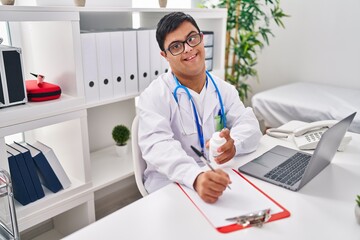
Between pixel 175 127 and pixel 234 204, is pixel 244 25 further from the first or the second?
pixel 234 204

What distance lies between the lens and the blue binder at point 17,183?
1432mm

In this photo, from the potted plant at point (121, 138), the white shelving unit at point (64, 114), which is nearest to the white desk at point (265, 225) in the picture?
the white shelving unit at point (64, 114)

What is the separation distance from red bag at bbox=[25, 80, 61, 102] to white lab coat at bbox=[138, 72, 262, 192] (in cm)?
45

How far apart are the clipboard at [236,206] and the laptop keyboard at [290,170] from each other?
10cm

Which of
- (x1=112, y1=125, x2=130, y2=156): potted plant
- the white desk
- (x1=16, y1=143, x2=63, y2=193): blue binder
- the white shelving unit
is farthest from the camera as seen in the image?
(x1=112, y1=125, x2=130, y2=156): potted plant

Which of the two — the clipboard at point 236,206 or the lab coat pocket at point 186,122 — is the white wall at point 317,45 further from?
the clipboard at point 236,206

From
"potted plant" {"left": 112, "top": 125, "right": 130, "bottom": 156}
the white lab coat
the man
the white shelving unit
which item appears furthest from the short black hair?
"potted plant" {"left": 112, "top": 125, "right": 130, "bottom": 156}

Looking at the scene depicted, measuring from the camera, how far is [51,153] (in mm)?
1575

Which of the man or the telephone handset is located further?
the telephone handset

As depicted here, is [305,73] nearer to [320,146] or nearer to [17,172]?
[320,146]

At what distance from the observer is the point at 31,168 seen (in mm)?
1501

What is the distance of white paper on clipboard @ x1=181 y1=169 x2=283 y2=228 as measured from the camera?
2.82 feet

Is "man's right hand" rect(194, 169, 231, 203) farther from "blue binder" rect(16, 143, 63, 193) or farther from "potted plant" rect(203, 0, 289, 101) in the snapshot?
"potted plant" rect(203, 0, 289, 101)

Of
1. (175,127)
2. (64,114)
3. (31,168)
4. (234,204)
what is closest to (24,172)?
(31,168)
